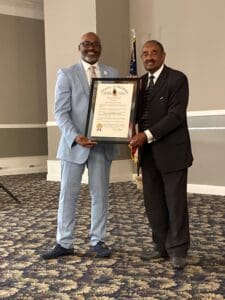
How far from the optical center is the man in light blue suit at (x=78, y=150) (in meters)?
3.27

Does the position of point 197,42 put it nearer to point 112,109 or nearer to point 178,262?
point 112,109

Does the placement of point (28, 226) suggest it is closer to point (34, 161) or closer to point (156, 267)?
point (156, 267)

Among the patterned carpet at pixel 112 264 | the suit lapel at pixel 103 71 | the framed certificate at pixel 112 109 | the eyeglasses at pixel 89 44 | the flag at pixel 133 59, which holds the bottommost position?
the patterned carpet at pixel 112 264

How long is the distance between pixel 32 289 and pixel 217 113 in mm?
4305

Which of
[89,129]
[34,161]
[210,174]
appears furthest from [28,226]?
[34,161]

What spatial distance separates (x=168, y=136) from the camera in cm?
310

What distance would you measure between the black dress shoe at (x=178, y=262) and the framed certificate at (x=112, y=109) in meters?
0.78

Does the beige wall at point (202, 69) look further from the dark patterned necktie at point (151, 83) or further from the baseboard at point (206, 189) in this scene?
the dark patterned necktie at point (151, 83)

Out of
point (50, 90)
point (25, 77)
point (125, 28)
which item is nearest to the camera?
point (125, 28)

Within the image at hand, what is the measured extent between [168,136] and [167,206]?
456mm

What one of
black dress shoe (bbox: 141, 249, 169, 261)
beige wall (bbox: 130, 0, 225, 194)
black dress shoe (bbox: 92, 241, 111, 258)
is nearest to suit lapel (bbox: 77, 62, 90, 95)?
black dress shoe (bbox: 92, 241, 111, 258)

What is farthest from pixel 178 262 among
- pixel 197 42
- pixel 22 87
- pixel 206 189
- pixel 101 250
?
pixel 22 87

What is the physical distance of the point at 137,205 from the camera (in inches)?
223

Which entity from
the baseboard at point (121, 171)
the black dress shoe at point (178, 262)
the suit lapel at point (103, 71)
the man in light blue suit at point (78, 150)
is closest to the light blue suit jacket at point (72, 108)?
the man in light blue suit at point (78, 150)
